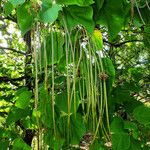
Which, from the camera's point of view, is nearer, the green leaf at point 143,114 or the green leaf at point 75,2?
the green leaf at point 75,2

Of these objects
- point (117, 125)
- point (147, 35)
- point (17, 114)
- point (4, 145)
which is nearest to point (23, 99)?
point (17, 114)

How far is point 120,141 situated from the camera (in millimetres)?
990

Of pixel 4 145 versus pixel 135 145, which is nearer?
pixel 135 145

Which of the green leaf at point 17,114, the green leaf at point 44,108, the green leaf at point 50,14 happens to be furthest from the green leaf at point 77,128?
the green leaf at point 50,14

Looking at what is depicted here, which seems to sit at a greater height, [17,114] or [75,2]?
[75,2]

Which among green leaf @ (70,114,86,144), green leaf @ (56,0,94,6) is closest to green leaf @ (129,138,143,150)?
green leaf @ (70,114,86,144)

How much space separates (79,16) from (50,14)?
0.54 feet

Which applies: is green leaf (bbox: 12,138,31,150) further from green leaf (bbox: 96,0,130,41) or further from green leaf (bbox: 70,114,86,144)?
green leaf (bbox: 96,0,130,41)

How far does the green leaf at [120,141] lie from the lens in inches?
38.6

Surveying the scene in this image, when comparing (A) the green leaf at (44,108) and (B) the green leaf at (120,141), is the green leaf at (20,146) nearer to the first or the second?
(A) the green leaf at (44,108)

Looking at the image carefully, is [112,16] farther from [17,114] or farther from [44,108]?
[17,114]

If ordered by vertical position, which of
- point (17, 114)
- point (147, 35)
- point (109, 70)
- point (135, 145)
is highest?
point (147, 35)

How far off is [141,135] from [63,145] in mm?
261

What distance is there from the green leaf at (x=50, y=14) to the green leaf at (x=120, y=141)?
0.46 metres
